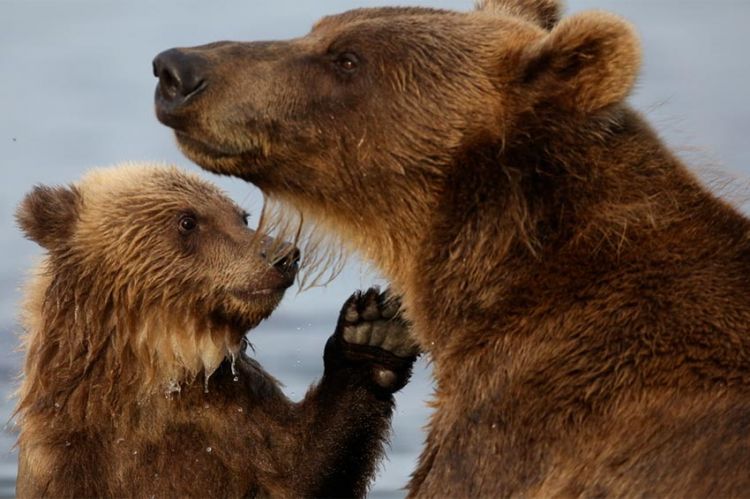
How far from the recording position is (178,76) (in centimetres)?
601

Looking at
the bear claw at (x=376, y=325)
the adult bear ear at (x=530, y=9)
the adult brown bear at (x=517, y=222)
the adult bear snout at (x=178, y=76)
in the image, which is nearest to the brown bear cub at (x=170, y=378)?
the bear claw at (x=376, y=325)

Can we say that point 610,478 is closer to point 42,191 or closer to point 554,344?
point 554,344

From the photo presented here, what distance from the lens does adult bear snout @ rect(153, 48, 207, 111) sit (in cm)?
602

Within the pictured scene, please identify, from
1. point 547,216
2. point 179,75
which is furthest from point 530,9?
point 179,75

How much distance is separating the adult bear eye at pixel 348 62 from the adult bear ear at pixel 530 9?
1.00m

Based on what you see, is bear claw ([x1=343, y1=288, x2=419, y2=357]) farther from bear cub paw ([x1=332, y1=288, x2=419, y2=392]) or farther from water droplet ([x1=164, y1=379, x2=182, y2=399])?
water droplet ([x1=164, y1=379, x2=182, y2=399])

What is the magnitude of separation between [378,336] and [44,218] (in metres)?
2.66

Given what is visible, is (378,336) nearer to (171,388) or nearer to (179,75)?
(171,388)

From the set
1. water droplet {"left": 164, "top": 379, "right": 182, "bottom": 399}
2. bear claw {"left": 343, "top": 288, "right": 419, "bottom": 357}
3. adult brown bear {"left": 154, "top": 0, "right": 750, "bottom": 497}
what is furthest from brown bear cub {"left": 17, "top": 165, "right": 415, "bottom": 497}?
adult brown bear {"left": 154, "top": 0, "right": 750, "bottom": 497}

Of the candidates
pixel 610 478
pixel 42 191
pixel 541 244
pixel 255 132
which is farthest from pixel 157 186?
pixel 610 478

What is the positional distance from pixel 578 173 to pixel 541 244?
0.35m

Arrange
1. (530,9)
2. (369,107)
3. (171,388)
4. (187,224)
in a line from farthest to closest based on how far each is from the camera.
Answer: (187,224), (171,388), (530,9), (369,107)

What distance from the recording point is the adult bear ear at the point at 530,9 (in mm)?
6988

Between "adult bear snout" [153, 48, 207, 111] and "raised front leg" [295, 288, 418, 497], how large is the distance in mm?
2613
